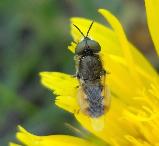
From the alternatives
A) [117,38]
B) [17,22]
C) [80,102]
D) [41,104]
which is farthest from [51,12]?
[80,102]

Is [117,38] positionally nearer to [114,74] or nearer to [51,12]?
[114,74]

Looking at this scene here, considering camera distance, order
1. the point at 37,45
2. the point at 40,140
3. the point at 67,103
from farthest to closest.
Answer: the point at 37,45 < the point at 67,103 < the point at 40,140

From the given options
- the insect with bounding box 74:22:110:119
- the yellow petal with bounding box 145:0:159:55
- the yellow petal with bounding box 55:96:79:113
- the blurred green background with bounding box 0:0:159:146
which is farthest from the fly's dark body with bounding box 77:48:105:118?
the blurred green background with bounding box 0:0:159:146

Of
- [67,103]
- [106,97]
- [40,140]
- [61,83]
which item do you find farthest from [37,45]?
[106,97]

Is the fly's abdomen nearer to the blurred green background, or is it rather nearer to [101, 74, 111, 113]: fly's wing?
[101, 74, 111, 113]: fly's wing

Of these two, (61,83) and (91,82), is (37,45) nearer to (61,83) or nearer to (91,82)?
(61,83)

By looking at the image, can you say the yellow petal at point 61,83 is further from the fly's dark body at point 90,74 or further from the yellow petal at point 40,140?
the fly's dark body at point 90,74
